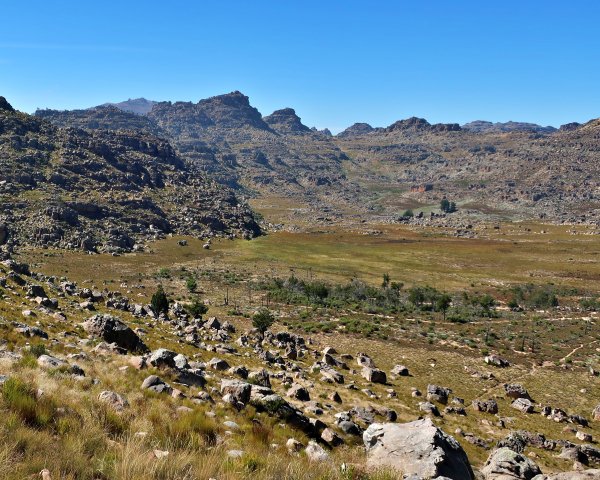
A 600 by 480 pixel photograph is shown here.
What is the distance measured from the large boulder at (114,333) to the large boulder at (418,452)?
1759 centimetres

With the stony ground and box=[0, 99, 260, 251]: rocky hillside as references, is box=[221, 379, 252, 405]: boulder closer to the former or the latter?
the stony ground

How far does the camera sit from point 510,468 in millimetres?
15164

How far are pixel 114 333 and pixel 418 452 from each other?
20285mm

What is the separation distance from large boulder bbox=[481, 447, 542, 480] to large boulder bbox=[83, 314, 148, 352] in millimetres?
20292

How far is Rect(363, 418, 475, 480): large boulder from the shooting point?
11.5 metres

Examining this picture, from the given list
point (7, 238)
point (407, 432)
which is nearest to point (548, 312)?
point (407, 432)

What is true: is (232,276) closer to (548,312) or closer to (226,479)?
(548,312)

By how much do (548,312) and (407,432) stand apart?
7838 cm

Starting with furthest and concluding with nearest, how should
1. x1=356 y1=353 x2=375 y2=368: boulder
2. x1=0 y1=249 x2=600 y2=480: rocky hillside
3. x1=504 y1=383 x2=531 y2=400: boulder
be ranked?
x1=356 y1=353 x2=375 y2=368: boulder → x1=504 y1=383 x2=531 y2=400: boulder → x1=0 y1=249 x2=600 y2=480: rocky hillside

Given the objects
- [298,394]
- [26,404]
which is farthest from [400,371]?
[26,404]

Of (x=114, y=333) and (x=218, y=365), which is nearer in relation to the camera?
(x=114, y=333)

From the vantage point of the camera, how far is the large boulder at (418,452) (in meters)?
11.5

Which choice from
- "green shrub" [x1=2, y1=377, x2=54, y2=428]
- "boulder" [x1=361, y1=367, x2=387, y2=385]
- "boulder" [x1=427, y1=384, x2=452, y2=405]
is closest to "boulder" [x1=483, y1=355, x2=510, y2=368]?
"boulder" [x1=427, y1=384, x2=452, y2=405]

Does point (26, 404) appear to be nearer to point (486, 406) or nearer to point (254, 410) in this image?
point (254, 410)
